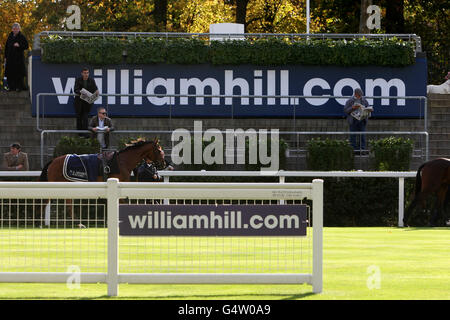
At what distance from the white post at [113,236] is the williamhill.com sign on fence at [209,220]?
0.24 ft

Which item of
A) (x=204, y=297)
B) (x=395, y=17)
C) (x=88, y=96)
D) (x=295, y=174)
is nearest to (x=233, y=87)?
(x=88, y=96)

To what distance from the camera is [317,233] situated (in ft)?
25.8

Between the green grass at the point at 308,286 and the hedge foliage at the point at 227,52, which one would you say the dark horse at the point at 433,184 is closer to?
the green grass at the point at 308,286

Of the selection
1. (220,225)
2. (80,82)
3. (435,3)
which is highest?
(435,3)

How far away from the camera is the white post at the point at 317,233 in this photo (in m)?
7.82

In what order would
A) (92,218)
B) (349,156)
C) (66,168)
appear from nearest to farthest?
(92,218) → (66,168) → (349,156)

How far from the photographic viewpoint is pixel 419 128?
25078mm

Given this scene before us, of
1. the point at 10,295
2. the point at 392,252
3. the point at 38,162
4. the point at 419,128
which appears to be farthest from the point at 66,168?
the point at 419,128

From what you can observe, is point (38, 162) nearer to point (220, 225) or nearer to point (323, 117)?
point (323, 117)

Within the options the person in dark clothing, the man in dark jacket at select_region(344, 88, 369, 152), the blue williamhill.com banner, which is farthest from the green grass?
the person in dark clothing

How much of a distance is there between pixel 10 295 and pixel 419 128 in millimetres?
18485

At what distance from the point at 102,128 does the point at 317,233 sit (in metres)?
14.3

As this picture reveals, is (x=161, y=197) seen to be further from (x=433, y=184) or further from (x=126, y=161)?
(x=433, y=184)

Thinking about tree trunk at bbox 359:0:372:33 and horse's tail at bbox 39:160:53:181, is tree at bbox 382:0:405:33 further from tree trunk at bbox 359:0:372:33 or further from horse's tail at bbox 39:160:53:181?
horse's tail at bbox 39:160:53:181
